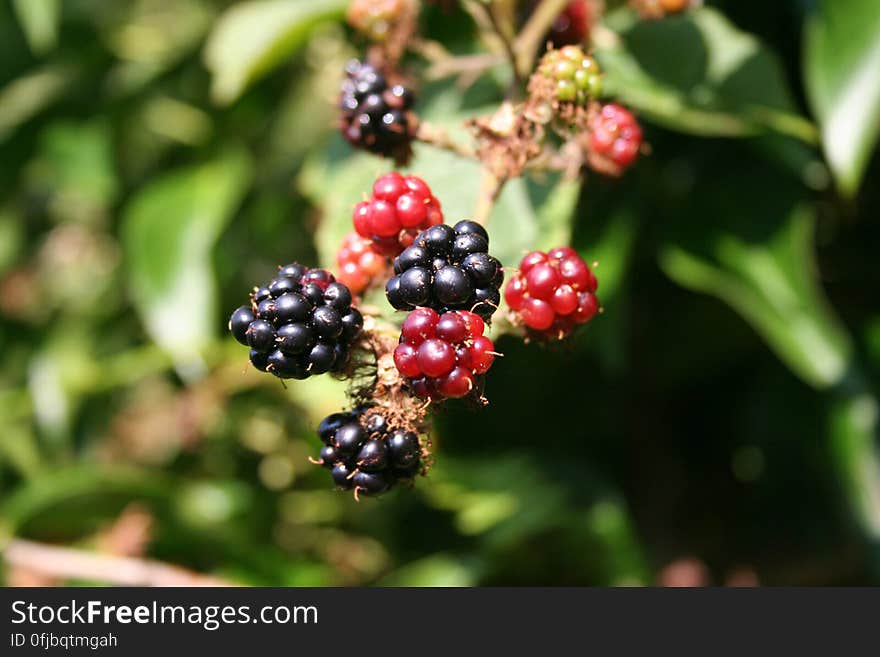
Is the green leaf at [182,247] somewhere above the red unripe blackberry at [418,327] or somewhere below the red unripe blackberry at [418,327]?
above

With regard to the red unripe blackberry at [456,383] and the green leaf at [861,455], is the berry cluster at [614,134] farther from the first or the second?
the green leaf at [861,455]

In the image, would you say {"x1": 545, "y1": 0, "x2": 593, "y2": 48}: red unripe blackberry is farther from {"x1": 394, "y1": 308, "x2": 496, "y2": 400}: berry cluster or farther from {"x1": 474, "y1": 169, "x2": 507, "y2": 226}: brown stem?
{"x1": 394, "y1": 308, "x2": 496, "y2": 400}: berry cluster

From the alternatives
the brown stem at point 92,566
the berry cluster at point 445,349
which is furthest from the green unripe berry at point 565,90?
the brown stem at point 92,566

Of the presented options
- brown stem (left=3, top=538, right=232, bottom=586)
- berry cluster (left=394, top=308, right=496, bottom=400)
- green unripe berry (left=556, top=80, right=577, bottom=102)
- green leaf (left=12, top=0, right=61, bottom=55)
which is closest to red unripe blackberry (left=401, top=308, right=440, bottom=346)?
berry cluster (left=394, top=308, right=496, bottom=400)

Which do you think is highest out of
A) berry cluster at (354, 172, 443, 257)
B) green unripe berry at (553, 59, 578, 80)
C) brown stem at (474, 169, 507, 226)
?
green unripe berry at (553, 59, 578, 80)

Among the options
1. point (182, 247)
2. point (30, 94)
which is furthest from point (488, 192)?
point (30, 94)

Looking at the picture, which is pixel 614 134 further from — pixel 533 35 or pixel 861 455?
pixel 861 455
